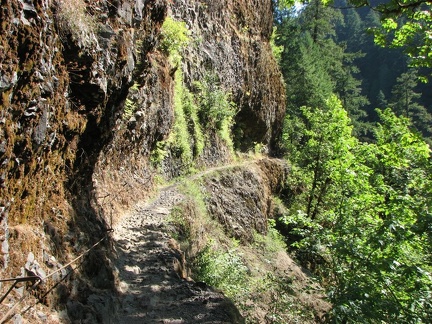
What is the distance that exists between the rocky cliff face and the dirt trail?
588 mm

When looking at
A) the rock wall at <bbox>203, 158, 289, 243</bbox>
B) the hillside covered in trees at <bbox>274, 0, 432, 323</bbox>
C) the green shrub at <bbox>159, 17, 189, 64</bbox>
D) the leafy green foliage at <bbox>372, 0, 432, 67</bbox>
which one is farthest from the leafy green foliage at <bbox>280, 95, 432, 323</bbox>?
the green shrub at <bbox>159, 17, 189, 64</bbox>

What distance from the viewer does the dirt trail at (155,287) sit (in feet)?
17.9

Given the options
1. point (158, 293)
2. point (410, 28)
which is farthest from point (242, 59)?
point (158, 293)

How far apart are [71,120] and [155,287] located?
3.04 metres

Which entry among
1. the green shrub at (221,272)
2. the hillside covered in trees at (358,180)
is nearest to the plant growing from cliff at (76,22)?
the hillside covered in trees at (358,180)

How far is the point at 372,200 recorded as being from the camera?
11.2m

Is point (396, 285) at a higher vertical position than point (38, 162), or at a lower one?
lower

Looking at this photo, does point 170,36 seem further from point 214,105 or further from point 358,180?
point 358,180

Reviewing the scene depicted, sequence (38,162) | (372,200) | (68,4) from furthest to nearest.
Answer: (372,200) < (68,4) < (38,162)

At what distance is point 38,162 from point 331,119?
53.9 ft

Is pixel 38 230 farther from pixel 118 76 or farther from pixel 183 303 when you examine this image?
pixel 118 76

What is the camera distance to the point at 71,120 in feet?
16.9

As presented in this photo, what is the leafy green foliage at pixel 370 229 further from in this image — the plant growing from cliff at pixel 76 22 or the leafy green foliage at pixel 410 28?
the plant growing from cliff at pixel 76 22

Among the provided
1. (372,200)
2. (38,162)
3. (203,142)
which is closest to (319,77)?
(203,142)
